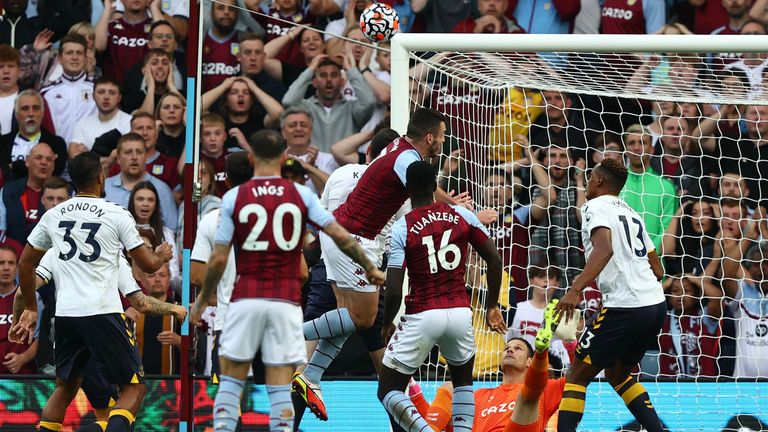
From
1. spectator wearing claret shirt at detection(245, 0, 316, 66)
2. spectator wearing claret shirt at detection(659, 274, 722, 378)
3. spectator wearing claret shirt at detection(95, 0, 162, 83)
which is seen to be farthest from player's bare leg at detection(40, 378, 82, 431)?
spectator wearing claret shirt at detection(659, 274, 722, 378)

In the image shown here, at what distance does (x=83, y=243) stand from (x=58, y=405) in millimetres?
1307

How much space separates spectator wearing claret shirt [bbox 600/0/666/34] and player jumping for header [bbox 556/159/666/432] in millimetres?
5244

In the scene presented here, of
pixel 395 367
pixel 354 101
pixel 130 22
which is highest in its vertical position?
pixel 130 22

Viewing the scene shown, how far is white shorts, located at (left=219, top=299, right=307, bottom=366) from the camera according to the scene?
24.6 feet

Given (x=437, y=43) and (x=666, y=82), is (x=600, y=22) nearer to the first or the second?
(x=666, y=82)

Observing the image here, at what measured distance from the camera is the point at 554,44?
10539 millimetres

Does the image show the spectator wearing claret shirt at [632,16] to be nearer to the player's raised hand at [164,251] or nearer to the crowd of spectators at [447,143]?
the crowd of spectators at [447,143]

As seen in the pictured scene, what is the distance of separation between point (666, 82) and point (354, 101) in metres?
3.54

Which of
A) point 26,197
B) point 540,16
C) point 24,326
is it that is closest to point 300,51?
point 540,16

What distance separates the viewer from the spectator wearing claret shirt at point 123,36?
46.4ft

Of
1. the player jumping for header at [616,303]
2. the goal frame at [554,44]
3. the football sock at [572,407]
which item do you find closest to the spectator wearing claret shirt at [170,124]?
the goal frame at [554,44]

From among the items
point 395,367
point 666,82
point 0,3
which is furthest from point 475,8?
point 395,367

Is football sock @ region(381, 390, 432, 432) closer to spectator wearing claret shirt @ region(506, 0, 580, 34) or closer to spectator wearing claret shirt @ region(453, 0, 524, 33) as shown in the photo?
spectator wearing claret shirt @ region(453, 0, 524, 33)

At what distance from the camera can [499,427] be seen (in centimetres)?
951
